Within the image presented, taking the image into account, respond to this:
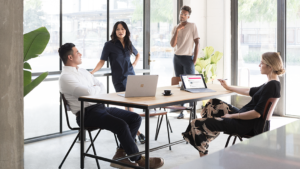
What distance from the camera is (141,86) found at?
2.85 m

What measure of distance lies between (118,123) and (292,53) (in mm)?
3713

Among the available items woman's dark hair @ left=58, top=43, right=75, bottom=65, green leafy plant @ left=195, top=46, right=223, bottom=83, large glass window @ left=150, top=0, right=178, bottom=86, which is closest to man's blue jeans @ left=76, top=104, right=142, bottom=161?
woman's dark hair @ left=58, top=43, right=75, bottom=65

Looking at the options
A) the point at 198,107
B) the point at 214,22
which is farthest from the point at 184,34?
the point at 198,107

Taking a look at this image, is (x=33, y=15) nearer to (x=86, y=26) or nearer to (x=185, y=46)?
(x=86, y=26)

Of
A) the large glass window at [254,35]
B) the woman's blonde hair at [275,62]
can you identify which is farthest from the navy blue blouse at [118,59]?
the large glass window at [254,35]

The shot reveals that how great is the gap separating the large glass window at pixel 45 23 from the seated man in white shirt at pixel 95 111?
3.10ft

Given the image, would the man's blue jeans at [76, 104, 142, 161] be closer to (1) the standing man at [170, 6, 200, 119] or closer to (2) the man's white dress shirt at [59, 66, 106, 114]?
(2) the man's white dress shirt at [59, 66, 106, 114]

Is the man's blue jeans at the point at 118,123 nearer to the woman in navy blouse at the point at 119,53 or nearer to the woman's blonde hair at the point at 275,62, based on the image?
the woman in navy blouse at the point at 119,53

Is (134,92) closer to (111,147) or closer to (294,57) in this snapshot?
(111,147)

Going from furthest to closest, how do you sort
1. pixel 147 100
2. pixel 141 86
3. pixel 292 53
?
pixel 292 53
pixel 141 86
pixel 147 100

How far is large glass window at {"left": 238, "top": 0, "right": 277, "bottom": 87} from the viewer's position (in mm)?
5703

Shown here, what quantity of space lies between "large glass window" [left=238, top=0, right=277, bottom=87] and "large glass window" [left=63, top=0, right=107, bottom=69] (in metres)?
2.56

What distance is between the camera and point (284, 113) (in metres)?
5.63

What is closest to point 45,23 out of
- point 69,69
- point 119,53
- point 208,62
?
point 119,53
